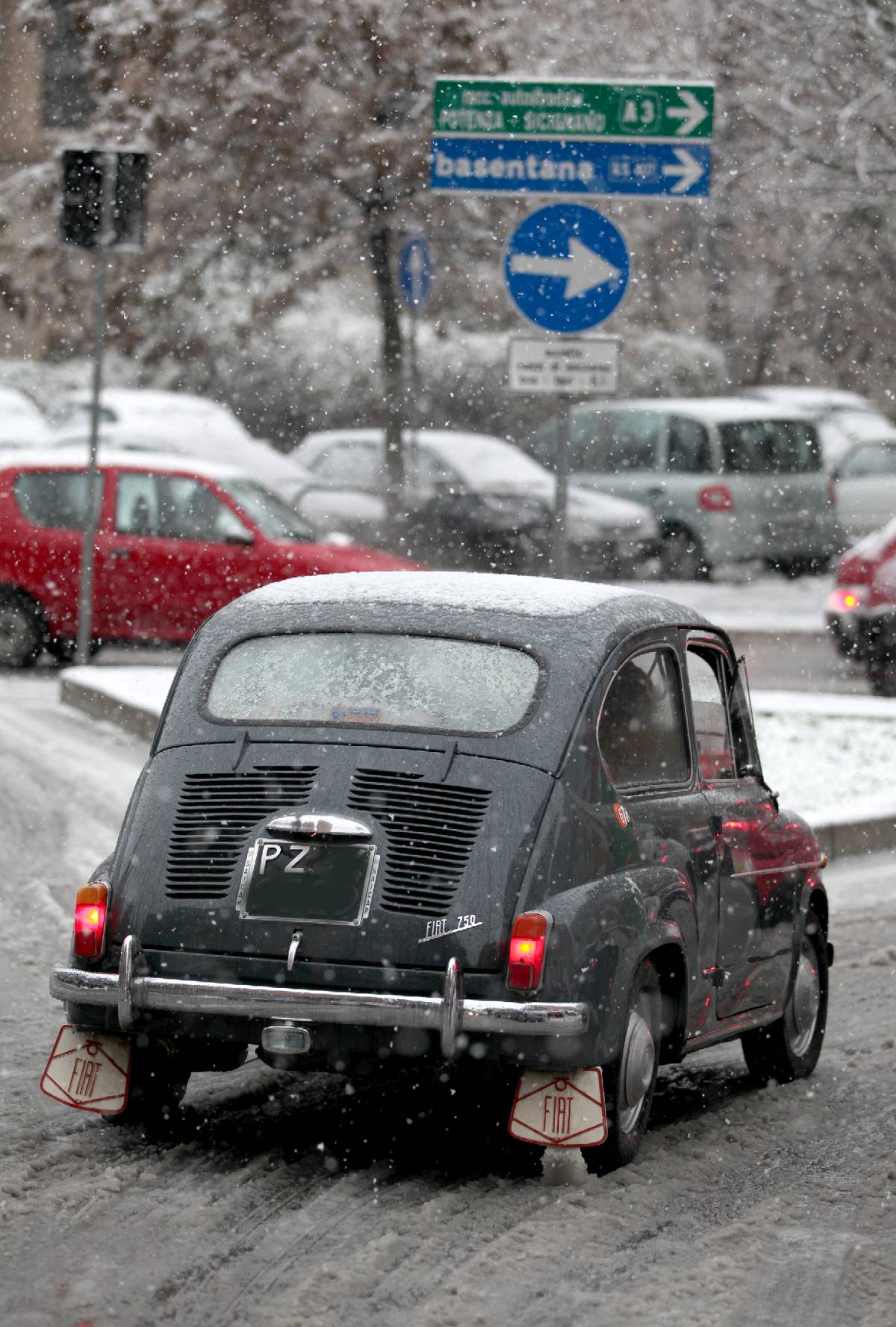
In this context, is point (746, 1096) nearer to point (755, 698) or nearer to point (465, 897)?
point (465, 897)

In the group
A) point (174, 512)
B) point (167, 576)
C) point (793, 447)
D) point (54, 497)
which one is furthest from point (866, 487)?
point (54, 497)

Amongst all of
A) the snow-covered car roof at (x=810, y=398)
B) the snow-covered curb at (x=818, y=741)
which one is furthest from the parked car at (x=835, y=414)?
the snow-covered curb at (x=818, y=741)

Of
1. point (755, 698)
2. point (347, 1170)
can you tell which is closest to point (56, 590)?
point (755, 698)

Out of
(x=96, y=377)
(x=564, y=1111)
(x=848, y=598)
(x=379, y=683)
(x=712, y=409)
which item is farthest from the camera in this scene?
(x=712, y=409)

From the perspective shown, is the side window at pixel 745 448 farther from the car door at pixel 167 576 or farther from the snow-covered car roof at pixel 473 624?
the snow-covered car roof at pixel 473 624

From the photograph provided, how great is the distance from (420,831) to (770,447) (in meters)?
19.5

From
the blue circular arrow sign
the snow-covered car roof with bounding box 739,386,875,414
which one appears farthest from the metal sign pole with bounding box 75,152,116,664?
the snow-covered car roof with bounding box 739,386,875,414

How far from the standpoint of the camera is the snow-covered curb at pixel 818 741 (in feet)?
37.7

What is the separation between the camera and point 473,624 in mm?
6121

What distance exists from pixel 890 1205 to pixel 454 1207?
103 centimetres

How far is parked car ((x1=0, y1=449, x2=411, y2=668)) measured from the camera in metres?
17.6

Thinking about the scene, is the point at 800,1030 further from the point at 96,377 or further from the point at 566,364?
the point at 96,377

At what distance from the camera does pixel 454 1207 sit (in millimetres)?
5410

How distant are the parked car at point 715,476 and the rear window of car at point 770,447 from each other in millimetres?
11
